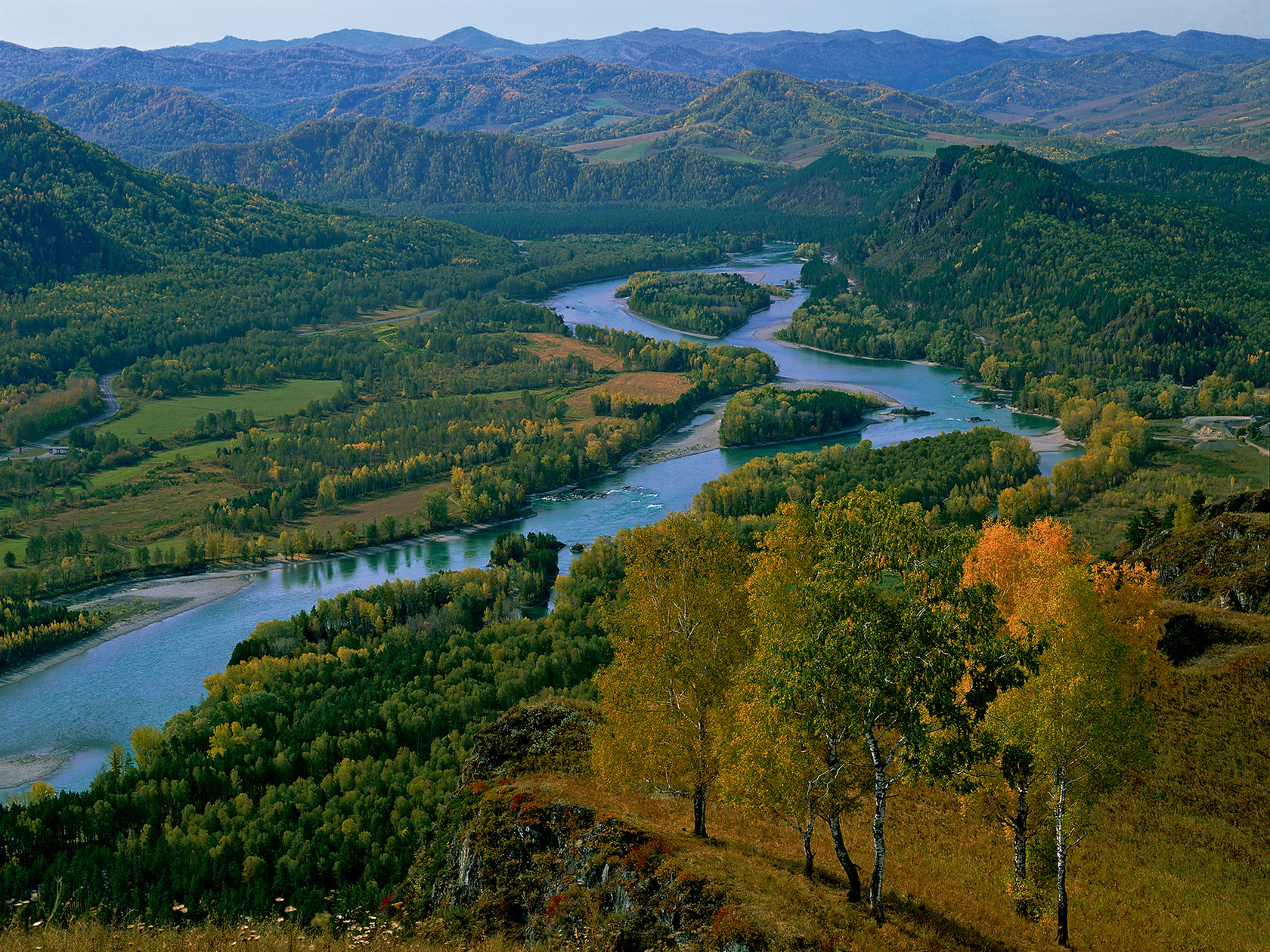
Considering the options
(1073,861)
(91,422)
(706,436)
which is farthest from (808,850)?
(91,422)

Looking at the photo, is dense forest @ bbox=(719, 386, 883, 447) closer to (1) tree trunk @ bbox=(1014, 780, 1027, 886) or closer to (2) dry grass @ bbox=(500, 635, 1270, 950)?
(2) dry grass @ bbox=(500, 635, 1270, 950)

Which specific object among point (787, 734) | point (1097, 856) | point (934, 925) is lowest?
point (1097, 856)

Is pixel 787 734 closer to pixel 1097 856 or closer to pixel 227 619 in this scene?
pixel 1097 856

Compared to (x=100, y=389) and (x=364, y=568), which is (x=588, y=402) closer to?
(x=364, y=568)

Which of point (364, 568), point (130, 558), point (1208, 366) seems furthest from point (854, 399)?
point (130, 558)

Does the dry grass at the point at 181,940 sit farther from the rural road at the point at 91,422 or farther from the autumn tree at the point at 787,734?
the rural road at the point at 91,422

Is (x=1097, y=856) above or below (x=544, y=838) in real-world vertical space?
below

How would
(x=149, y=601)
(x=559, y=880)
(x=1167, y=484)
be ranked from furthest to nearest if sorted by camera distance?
(x=1167, y=484) → (x=149, y=601) → (x=559, y=880)

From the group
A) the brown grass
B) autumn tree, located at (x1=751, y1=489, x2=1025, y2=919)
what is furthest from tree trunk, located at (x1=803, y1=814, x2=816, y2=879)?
the brown grass
